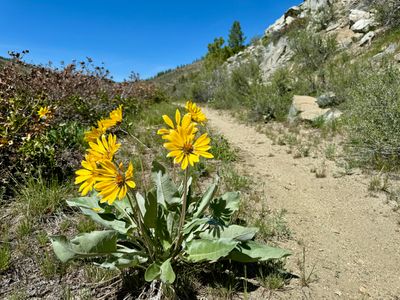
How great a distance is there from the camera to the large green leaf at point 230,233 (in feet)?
7.56

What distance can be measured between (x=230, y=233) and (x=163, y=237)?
54 cm

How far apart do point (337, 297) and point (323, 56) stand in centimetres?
1111

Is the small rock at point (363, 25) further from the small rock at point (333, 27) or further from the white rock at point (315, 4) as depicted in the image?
the white rock at point (315, 4)

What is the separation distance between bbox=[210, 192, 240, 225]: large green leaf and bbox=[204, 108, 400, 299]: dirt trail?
2.33ft

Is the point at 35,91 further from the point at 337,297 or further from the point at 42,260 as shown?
the point at 337,297

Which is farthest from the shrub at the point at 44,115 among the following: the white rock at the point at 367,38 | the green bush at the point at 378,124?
the white rock at the point at 367,38

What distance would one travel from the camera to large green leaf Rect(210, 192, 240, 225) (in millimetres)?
2670

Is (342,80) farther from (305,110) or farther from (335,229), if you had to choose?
(335,229)

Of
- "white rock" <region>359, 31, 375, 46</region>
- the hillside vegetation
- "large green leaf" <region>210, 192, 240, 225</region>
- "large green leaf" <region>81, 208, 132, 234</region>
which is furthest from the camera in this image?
"white rock" <region>359, 31, 375, 46</region>

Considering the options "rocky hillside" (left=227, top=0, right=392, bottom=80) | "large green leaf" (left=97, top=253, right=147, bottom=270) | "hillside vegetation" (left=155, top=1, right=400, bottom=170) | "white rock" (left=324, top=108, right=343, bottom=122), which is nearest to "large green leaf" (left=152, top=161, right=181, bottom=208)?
"large green leaf" (left=97, top=253, right=147, bottom=270)

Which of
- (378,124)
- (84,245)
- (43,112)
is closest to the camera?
(84,245)

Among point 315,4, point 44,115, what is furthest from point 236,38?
point 44,115

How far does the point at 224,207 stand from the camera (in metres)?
2.75

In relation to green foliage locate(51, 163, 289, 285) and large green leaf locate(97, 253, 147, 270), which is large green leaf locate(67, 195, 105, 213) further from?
large green leaf locate(97, 253, 147, 270)
